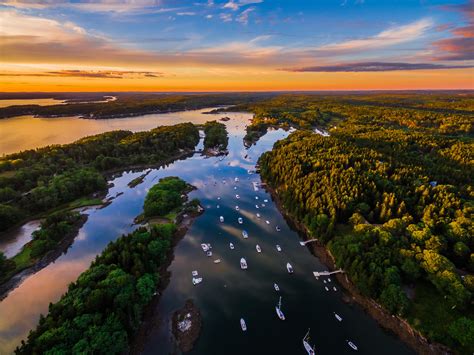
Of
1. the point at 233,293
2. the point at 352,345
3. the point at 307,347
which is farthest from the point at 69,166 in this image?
the point at 352,345

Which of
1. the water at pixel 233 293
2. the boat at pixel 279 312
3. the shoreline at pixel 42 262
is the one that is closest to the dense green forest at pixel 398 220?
the water at pixel 233 293

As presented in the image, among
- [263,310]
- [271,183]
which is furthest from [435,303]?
[271,183]

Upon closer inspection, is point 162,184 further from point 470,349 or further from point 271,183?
point 470,349

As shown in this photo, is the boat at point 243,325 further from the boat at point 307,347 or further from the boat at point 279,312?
the boat at point 307,347

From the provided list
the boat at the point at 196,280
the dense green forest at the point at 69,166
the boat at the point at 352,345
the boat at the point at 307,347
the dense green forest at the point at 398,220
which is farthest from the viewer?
the dense green forest at the point at 69,166

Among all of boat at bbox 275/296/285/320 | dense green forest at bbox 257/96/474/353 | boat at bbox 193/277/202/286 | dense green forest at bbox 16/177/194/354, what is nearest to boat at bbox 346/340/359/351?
dense green forest at bbox 257/96/474/353

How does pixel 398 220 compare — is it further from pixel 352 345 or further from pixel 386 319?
pixel 352 345

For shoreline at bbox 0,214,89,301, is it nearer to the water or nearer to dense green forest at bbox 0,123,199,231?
the water
